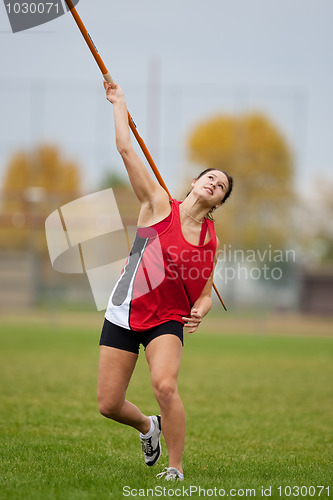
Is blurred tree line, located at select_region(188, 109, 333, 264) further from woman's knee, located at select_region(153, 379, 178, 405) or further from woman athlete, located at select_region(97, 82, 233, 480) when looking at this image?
woman's knee, located at select_region(153, 379, 178, 405)

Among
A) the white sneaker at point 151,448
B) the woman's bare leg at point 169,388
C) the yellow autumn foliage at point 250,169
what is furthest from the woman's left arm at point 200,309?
the yellow autumn foliage at point 250,169

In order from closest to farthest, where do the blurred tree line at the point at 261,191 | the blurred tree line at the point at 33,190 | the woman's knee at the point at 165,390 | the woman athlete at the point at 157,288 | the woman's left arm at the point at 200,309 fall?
the woman's knee at the point at 165,390
the woman athlete at the point at 157,288
the woman's left arm at the point at 200,309
the blurred tree line at the point at 261,191
the blurred tree line at the point at 33,190

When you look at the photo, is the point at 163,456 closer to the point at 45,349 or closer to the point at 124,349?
the point at 124,349

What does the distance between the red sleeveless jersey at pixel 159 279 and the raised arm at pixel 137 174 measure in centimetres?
12

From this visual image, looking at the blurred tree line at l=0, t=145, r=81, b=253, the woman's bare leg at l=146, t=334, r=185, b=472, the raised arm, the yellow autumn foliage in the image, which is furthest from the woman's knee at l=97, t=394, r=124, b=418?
the blurred tree line at l=0, t=145, r=81, b=253

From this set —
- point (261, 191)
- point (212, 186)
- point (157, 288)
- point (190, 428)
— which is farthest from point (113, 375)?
point (261, 191)

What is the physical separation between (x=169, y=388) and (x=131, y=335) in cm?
47

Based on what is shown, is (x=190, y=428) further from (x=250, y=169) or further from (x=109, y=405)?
(x=250, y=169)

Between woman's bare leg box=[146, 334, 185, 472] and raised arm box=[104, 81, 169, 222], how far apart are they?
862 mm

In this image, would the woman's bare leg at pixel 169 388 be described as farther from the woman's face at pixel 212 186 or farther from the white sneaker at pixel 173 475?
the woman's face at pixel 212 186

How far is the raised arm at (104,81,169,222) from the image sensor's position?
464 cm

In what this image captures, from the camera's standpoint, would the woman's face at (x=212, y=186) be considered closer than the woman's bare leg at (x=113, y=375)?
No

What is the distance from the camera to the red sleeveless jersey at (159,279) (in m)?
4.75

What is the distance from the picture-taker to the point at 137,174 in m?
4.64
